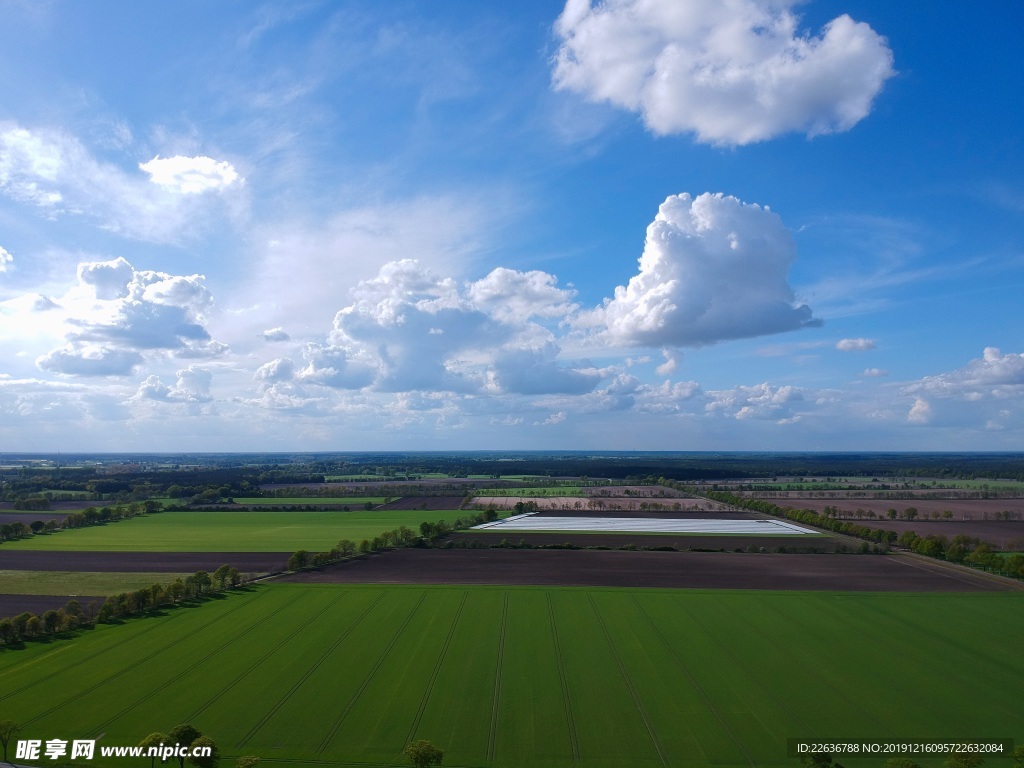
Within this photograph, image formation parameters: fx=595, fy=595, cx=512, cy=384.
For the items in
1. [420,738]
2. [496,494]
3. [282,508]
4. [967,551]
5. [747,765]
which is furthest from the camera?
[496,494]

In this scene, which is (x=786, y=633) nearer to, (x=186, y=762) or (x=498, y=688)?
(x=498, y=688)

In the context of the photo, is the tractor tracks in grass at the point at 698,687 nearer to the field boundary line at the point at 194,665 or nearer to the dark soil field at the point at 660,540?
the field boundary line at the point at 194,665

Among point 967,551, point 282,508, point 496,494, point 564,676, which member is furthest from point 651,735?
point 496,494

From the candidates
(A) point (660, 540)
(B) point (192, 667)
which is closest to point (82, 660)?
(B) point (192, 667)

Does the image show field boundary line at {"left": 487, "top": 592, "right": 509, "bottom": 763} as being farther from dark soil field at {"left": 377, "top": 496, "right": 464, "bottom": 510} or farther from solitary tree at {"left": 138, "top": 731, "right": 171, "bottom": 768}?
dark soil field at {"left": 377, "top": 496, "right": 464, "bottom": 510}

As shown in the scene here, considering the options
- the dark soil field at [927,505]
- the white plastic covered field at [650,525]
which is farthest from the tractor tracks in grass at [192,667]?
the dark soil field at [927,505]

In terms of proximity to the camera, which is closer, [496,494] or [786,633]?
[786,633]
